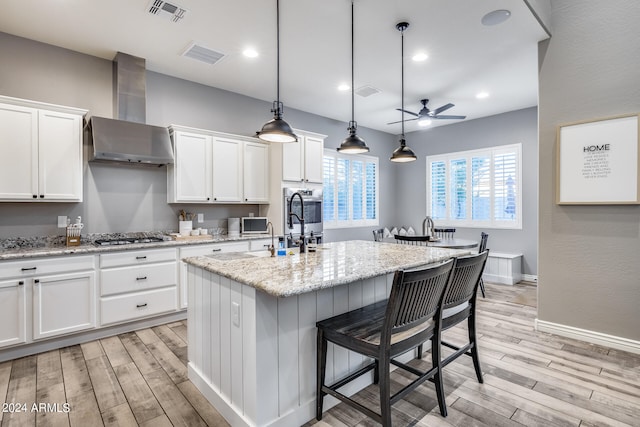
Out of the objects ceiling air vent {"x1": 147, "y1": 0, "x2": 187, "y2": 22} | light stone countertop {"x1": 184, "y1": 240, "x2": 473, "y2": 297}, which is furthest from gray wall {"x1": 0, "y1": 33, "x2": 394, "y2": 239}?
light stone countertop {"x1": 184, "y1": 240, "x2": 473, "y2": 297}

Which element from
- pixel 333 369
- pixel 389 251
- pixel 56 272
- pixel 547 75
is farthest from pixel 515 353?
pixel 56 272

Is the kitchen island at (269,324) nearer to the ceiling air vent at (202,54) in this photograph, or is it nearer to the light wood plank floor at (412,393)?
the light wood plank floor at (412,393)

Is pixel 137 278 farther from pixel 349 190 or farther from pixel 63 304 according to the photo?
pixel 349 190

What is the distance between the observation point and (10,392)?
92.0 inches

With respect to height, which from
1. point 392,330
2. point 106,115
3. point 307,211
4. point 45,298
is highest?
point 106,115

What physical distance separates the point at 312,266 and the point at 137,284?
7.77 ft

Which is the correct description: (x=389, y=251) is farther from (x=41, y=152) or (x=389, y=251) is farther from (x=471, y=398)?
(x=41, y=152)

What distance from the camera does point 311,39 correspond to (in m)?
3.36

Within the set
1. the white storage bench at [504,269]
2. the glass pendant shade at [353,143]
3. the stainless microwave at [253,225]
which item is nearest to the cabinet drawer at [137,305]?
the stainless microwave at [253,225]

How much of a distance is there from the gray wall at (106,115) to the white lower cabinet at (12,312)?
2.43ft

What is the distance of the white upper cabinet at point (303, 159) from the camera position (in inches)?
189

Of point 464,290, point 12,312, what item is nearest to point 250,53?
point 464,290

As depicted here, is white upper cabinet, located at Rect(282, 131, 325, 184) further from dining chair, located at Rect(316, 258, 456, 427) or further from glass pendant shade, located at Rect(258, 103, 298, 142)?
dining chair, located at Rect(316, 258, 456, 427)

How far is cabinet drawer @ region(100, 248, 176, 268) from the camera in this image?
3291mm
